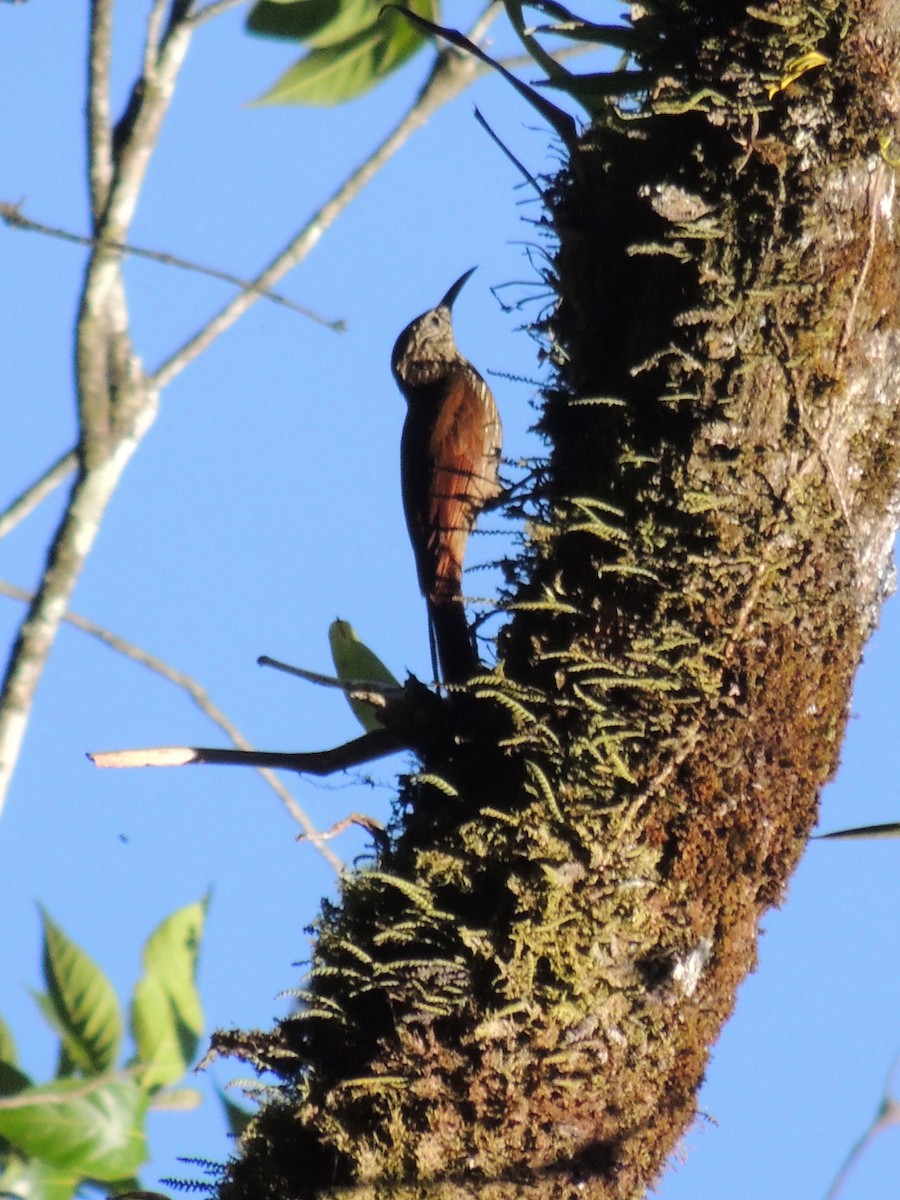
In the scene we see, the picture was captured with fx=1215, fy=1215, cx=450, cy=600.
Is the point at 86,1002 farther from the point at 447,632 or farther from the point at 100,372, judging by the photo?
the point at 100,372

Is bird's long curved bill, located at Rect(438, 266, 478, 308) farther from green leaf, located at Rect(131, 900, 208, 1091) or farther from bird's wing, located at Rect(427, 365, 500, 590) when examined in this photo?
green leaf, located at Rect(131, 900, 208, 1091)

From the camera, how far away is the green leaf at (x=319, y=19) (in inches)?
119

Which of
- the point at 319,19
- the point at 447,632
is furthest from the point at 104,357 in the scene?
the point at 447,632

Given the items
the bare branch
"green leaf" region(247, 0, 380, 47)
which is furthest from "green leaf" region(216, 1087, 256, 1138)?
"green leaf" region(247, 0, 380, 47)

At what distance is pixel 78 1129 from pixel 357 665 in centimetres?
98

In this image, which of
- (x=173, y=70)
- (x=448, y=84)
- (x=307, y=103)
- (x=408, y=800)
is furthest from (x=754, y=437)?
(x=448, y=84)

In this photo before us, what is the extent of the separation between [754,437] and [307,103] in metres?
2.10

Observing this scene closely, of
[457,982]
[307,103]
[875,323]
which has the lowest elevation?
[457,982]

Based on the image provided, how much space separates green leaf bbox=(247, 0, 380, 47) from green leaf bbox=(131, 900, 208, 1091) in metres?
2.12

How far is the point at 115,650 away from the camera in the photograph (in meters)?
3.38

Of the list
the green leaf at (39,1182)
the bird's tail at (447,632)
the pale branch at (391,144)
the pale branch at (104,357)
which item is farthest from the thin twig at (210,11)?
the green leaf at (39,1182)

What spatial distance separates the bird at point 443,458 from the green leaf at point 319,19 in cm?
112

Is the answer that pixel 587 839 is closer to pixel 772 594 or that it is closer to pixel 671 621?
pixel 671 621

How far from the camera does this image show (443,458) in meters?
3.59
